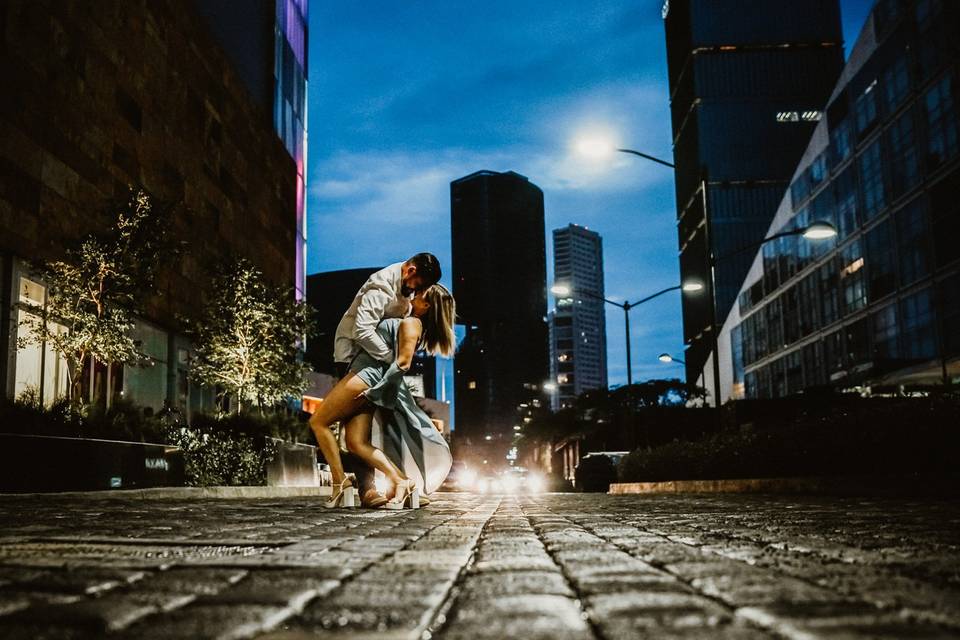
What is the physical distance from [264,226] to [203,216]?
22.1ft

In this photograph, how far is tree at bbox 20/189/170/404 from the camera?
46.8ft

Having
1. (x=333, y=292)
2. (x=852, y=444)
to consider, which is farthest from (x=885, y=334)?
(x=333, y=292)

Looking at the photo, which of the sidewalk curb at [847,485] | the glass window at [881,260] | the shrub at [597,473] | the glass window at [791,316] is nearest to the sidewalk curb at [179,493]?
the sidewalk curb at [847,485]

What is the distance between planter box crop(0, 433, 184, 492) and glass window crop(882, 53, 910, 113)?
43668 mm

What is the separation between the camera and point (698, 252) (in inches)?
5094

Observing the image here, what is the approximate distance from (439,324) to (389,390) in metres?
0.70

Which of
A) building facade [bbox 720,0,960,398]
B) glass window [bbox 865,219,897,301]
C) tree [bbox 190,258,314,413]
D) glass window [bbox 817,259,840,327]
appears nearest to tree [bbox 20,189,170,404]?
tree [bbox 190,258,314,413]

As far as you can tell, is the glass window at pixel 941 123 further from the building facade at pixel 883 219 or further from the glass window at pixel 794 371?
the glass window at pixel 794 371

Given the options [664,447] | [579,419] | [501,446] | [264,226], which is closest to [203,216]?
[264,226]

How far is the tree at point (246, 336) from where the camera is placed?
20547 mm

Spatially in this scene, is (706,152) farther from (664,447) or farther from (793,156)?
(664,447)

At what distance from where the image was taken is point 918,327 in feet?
147

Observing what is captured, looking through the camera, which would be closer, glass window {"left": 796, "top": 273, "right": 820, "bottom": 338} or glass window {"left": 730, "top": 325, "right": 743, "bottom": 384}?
glass window {"left": 796, "top": 273, "right": 820, "bottom": 338}

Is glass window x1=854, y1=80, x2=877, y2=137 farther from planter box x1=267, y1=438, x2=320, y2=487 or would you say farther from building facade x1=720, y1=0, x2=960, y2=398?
planter box x1=267, y1=438, x2=320, y2=487
